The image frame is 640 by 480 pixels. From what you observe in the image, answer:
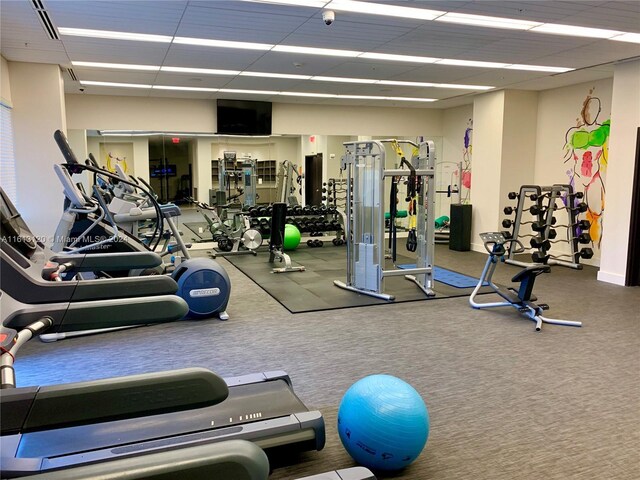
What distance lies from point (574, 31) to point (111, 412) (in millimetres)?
4967

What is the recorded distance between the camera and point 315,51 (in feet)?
16.9

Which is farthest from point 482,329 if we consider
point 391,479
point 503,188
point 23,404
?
point 503,188

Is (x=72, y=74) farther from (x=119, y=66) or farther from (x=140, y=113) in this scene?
(x=140, y=113)

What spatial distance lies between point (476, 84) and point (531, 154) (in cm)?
167

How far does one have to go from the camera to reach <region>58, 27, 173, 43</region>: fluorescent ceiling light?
4.38m

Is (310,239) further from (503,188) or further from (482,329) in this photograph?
(482,329)

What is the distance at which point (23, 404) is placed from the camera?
4.20 feet

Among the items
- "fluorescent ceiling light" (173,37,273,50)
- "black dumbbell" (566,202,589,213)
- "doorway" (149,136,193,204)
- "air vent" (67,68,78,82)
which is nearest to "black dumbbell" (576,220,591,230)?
"black dumbbell" (566,202,589,213)

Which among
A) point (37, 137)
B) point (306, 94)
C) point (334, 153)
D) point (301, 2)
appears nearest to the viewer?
point (301, 2)

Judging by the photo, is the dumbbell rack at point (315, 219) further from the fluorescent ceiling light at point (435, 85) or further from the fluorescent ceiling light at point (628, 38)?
the fluorescent ceiling light at point (628, 38)

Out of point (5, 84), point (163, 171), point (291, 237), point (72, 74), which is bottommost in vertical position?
point (291, 237)

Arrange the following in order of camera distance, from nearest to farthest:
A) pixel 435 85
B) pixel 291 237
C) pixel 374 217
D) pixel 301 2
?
pixel 301 2
pixel 374 217
pixel 435 85
pixel 291 237

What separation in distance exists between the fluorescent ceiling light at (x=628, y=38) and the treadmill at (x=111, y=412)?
4.57 meters

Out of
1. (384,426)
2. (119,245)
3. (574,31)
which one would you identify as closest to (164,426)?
(384,426)
